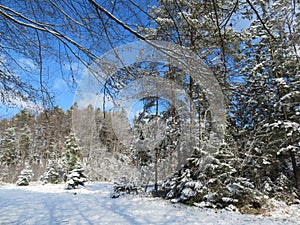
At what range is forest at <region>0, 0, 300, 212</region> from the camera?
52.9 inches

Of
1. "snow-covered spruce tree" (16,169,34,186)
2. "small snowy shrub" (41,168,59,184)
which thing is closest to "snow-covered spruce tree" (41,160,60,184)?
"small snowy shrub" (41,168,59,184)

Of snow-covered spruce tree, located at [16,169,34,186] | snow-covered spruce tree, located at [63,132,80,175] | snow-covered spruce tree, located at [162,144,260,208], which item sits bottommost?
snow-covered spruce tree, located at [16,169,34,186]

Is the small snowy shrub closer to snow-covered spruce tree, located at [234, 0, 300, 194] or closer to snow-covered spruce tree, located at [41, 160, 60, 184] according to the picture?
snow-covered spruce tree, located at [41, 160, 60, 184]

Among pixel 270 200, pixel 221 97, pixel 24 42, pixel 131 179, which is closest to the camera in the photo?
pixel 221 97

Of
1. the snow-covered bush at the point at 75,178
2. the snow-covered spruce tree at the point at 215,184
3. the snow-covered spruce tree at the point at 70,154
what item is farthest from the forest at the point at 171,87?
the snow-covered spruce tree at the point at 70,154

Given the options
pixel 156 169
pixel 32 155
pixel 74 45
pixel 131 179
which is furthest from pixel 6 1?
pixel 32 155

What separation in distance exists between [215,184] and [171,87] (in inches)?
119

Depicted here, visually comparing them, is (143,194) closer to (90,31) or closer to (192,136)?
(192,136)

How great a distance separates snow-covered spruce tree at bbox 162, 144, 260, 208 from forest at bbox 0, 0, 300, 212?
3 centimetres

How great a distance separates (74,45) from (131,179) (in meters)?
6.41

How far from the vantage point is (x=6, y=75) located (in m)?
2.11

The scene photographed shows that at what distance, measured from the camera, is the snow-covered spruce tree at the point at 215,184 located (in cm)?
480

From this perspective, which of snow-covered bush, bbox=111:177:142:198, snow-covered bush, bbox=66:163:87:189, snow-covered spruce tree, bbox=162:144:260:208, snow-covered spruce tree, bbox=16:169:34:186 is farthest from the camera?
snow-covered spruce tree, bbox=16:169:34:186

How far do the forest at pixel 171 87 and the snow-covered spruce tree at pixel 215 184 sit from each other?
3cm
